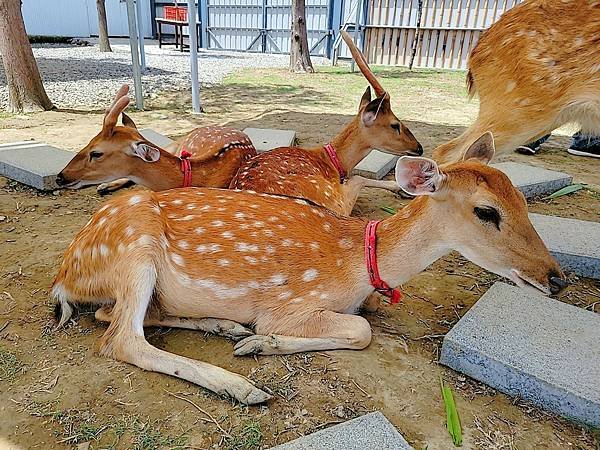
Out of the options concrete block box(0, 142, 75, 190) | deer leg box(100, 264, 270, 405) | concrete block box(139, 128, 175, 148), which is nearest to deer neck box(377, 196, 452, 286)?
deer leg box(100, 264, 270, 405)

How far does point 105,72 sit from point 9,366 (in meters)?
10.2

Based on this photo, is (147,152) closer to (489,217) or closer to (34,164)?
(34,164)

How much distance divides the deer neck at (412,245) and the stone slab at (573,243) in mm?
1126

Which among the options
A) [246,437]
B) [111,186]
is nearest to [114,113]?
[111,186]

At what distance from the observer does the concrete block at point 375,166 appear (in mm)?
4516

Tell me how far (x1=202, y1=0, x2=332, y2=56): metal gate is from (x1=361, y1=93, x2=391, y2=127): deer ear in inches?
551

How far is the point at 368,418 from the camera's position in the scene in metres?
1.72

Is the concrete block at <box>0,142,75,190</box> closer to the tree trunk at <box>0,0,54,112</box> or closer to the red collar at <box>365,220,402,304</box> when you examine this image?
the tree trunk at <box>0,0,54,112</box>

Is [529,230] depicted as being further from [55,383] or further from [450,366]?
[55,383]

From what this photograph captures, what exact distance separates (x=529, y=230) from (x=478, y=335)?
46 cm

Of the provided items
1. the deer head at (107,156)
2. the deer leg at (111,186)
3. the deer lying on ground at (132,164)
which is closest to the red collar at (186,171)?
the deer lying on ground at (132,164)

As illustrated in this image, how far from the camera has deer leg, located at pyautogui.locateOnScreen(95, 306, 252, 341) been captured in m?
2.25

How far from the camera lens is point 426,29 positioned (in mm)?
15484

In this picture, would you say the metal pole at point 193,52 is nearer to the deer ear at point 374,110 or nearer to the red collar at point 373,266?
the deer ear at point 374,110
